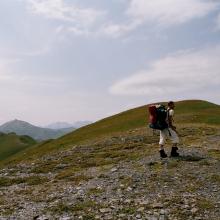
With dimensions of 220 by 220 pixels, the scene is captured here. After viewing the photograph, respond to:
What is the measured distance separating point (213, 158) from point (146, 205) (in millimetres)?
12209

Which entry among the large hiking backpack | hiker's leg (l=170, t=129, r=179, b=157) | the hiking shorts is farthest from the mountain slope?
the large hiking backpack

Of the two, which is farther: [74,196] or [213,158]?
[213,158]

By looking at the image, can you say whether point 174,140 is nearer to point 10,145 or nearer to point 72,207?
point 72,207

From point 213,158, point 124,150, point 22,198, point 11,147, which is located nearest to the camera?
point 22,198

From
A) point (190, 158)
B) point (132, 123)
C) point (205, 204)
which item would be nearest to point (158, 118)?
point (190, 158)

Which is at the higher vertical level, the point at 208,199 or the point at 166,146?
the point at 166,146

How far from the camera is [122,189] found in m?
22.1

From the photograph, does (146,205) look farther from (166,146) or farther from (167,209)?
(166,146)

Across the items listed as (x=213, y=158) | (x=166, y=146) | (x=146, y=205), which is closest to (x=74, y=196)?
(x=146, y=205)

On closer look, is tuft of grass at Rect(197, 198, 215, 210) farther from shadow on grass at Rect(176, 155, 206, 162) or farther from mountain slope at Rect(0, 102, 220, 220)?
shadow on grass at Rect(176, 155, 206, 162)

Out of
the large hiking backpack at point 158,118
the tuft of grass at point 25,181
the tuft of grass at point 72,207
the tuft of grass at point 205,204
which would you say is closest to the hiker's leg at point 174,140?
the large hiking backpack at point 158,118

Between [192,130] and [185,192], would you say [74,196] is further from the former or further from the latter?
[192,130]

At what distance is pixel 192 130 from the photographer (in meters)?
49.8

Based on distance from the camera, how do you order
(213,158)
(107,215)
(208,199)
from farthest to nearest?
(213,158) → (208,199) → (107,215)
